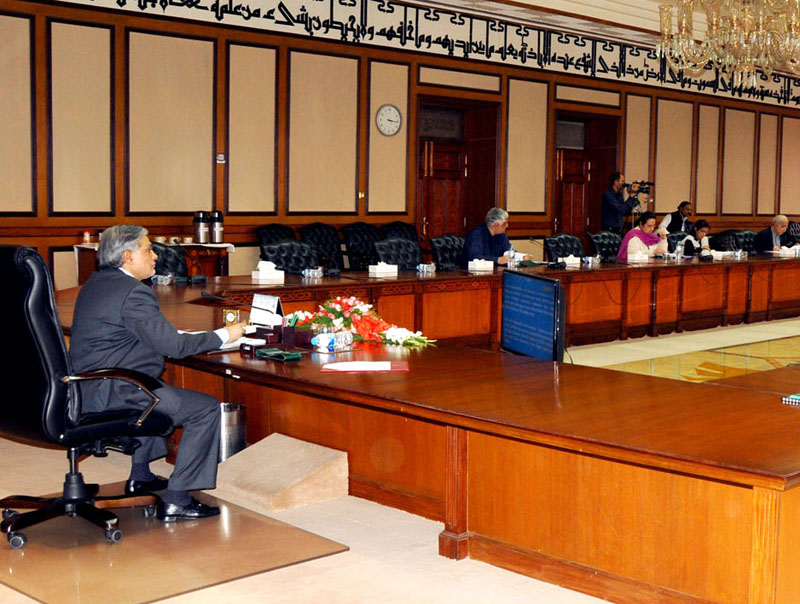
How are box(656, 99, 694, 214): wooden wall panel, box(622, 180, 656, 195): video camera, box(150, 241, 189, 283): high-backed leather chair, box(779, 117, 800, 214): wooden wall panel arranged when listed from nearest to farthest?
box(150, 241, 189, 283): high-backed leather chair, box(622, 180, 656, 195): video camera, box(656, 99, 694, 214): wooden wall panel, box(779, 117, 800, 214): wooden wall panel

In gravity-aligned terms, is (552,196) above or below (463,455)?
above

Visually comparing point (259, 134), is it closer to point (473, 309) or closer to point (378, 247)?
point (378, 247)

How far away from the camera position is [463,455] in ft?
11.6

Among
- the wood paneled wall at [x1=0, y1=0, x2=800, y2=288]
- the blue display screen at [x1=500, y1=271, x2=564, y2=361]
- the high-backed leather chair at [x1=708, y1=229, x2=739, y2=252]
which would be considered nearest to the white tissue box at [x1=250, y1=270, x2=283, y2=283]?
the wood paneled wall at [x1=0, y1=0, x2=800, y2=288]

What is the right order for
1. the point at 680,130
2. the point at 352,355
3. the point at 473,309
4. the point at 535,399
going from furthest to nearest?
the point at 680,130 → the point at 473,309 → the point at 352,355 → the point at 535,399

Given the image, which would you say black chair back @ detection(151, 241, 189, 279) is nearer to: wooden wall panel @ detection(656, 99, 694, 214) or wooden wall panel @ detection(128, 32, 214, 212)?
wooden wall panel @ detection(128, 32, 214, 212)

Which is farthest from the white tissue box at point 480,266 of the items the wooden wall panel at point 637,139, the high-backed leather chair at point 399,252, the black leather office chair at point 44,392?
the wooden wall panel at point 637,139

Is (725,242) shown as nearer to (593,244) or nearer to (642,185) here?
(642,185)

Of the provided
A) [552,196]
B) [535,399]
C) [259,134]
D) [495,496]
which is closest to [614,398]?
[535,399]

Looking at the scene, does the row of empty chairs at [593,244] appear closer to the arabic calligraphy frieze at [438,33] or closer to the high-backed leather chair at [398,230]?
the high-backed leather chair at [398,230]

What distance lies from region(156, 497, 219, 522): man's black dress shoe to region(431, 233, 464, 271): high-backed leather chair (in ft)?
17.1

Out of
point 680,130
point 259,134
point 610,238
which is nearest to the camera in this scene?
point 259,134

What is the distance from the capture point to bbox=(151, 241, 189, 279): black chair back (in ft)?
23.6

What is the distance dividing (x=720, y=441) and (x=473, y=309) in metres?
5.32
